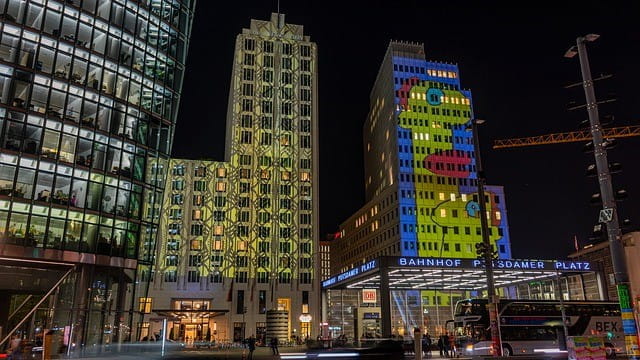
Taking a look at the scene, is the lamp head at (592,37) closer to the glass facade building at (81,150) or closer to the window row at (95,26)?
the glass facade building at (81,150)

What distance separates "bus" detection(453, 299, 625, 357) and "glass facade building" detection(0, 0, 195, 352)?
28.0 metres

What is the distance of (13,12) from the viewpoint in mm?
37969

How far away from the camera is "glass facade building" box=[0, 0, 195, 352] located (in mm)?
36625

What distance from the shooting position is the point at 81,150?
132ft

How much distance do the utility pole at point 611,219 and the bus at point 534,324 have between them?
82.0 ft

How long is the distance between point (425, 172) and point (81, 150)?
88.0 m

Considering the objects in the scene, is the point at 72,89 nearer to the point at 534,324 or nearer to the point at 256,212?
the point at 534,324

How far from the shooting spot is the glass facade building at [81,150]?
36.6 m

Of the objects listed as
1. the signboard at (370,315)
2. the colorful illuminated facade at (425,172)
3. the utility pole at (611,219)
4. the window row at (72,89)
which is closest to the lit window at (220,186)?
the signboard at (370,315)

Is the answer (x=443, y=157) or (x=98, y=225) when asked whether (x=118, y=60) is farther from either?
(x=443, y=157)

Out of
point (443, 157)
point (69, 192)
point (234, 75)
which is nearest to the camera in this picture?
point (69, 192)

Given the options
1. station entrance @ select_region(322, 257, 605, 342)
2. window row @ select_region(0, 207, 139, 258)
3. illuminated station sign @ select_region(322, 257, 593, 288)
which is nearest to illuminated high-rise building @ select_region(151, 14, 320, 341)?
station entrance @ select_region(322, 257, 605, 342)

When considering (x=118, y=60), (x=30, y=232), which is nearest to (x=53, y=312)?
(x=30, y=232)

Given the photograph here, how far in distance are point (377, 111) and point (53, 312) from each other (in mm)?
110462
